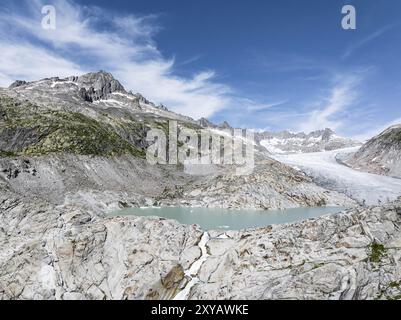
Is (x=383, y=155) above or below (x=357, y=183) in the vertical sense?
above

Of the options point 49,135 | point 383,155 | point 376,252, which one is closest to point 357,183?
point 383,155

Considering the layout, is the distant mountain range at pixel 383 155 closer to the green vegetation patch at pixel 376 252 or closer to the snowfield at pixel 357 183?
the snowfield at pixel 357 183

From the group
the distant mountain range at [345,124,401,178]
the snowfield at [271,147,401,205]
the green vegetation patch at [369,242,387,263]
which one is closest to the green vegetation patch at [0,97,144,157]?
the snowfield at [271,147,401,205]

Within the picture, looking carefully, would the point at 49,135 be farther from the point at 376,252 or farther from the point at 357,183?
the point at 376,252

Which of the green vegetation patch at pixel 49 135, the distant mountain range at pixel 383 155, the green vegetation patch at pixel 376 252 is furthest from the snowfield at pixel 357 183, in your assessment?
the green vegetation patch at pixel 49 135

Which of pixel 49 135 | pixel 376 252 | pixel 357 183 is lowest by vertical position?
pixel 376 252

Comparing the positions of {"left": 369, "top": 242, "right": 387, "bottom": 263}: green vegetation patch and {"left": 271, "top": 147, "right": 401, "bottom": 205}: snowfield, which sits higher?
{"left": 271, "top": 147, "right": 401, "bottom": 205}: snowfield

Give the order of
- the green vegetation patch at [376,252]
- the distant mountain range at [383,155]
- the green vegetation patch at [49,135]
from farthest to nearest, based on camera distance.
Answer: the distant mountain range at [383,155], the green vegetation patch at [49,135], the green vegetation patch at [376,252]

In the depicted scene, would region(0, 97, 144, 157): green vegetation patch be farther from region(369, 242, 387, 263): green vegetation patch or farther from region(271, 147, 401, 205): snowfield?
region(369, 242, 387, 263): green vegetation patch
